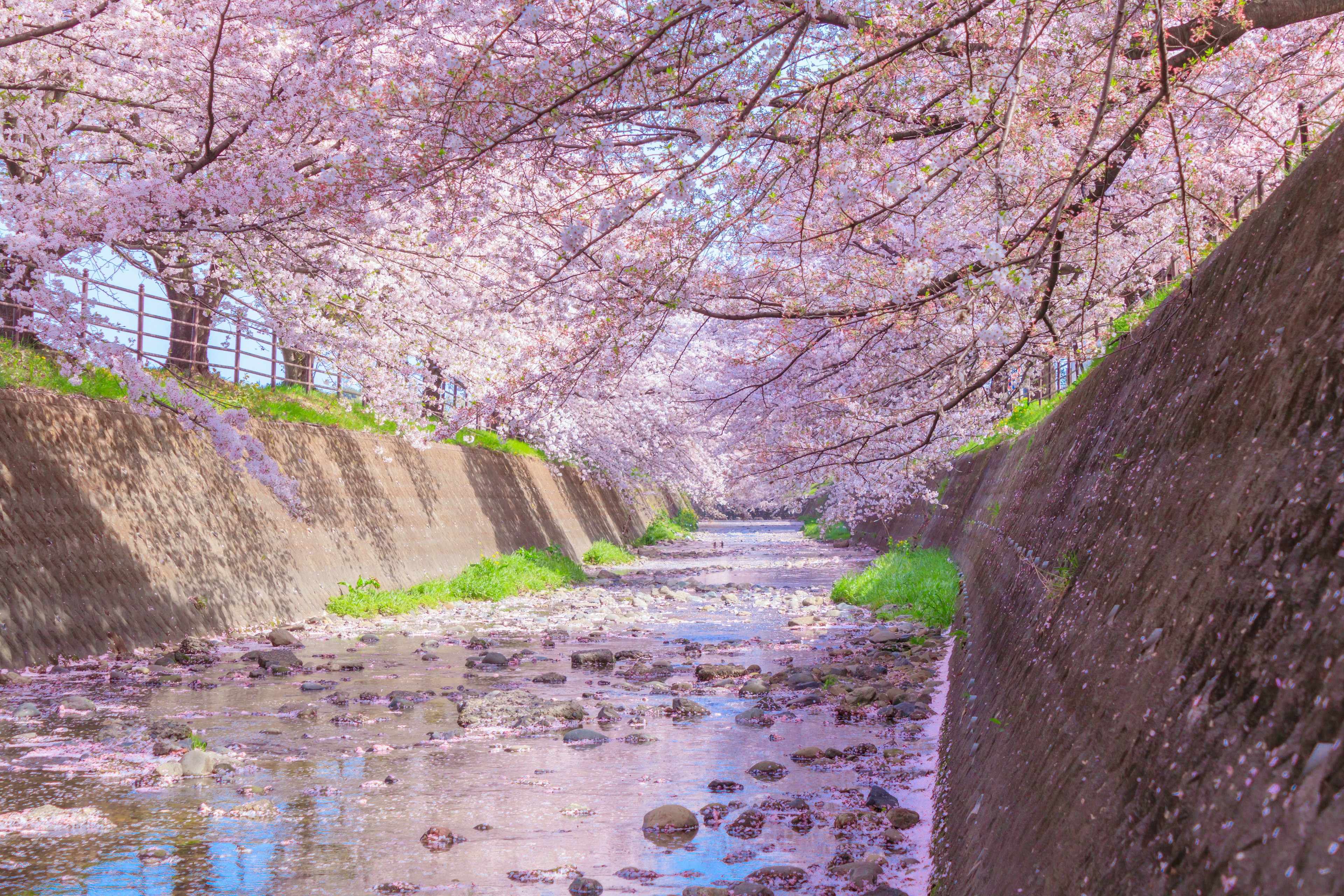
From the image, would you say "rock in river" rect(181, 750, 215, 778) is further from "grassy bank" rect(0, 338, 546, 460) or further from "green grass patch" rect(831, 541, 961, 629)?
"green grass patch" rect(831, 541, 961, 629)

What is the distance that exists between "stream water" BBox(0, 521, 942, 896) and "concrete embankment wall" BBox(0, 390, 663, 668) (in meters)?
0.78

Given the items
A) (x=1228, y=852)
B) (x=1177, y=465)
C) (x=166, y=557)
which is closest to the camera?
(x=1228, y=852)

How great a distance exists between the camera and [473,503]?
24.3 meters

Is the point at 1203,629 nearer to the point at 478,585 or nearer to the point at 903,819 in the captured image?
the point at 903,819

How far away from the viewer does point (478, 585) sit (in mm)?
20234

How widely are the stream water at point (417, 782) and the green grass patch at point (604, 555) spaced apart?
18.0m

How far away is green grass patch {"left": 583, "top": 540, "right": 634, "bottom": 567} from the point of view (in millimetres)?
31188

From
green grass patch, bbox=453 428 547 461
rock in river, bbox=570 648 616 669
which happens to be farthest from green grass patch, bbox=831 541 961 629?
green grass patch, bbox=453 428 547 461

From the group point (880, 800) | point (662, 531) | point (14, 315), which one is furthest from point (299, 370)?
point (662, 531)

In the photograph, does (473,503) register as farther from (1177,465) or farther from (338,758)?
(1177,465)

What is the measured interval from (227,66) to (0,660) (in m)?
6.62

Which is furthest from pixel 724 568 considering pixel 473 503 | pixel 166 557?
pixel 166 557

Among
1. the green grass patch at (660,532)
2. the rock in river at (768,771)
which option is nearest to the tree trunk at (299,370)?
the rock in river at (768,771)

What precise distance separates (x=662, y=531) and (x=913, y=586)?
29588 millimetres
